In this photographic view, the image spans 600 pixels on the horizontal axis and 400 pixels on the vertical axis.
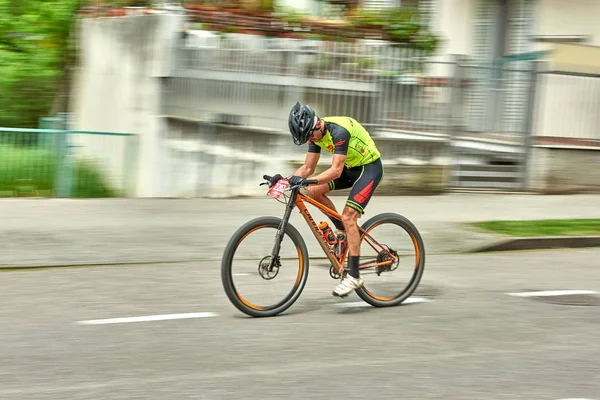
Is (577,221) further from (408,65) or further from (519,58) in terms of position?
(519,58)

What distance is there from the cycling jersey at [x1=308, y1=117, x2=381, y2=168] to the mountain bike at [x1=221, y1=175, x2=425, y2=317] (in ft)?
1.16

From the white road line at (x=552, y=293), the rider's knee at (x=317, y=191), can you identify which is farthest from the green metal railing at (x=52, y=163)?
the white road line at (x=552, y=293)

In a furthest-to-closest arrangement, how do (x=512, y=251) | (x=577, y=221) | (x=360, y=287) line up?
(x=577, y=221) → (x=512, y=251) → (x=360, y=287)

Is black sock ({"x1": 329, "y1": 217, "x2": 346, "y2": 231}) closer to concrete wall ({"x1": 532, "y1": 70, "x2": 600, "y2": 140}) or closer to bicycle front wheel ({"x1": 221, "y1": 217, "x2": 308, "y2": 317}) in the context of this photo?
bicycle front wheel ({"x1": 221, "y1": 217, "x2": 308, "y2": 317})

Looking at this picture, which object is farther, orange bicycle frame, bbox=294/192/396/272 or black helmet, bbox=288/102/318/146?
orange bicycle frame, bbox=294/192/396/272

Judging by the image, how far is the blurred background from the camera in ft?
43.3

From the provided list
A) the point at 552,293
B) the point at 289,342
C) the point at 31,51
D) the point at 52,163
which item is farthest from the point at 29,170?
the point at 552,293

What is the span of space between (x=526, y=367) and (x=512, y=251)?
16.8 feet

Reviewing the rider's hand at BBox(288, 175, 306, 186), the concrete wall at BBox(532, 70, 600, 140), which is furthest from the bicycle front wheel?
the concrete wall at BBox(532, 70, 600, 140)

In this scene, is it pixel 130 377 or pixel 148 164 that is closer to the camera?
pixel 130 377

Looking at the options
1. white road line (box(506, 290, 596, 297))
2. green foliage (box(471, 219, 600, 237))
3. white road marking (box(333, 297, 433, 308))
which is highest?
green foliage (box(471, 219, 600, 237))

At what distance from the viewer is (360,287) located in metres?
7.15

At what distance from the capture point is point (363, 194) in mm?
7051

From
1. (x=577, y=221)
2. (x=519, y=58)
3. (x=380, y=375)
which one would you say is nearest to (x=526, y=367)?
(x=380, y=375)
